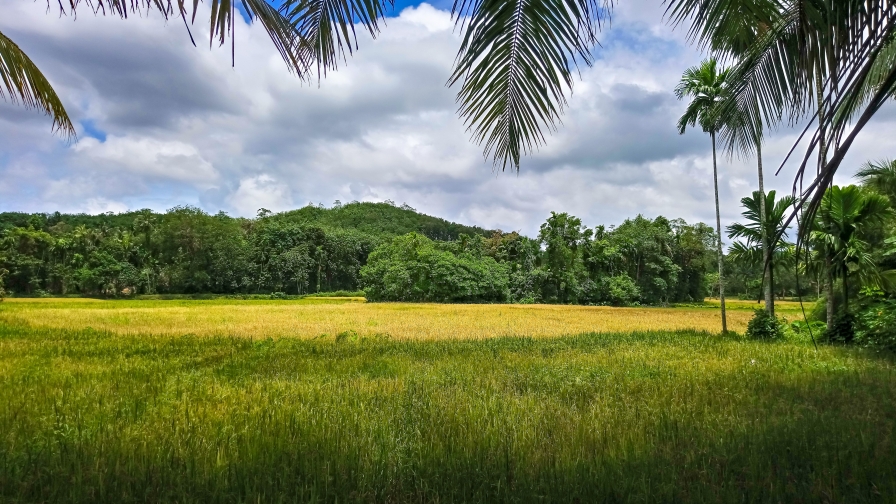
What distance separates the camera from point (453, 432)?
13.2ft

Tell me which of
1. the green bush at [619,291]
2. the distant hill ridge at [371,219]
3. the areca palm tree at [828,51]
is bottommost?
the green bush at [619,291]

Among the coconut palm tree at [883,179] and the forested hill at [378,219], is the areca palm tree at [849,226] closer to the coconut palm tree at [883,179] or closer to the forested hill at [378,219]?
the coconut palm tree at [883,179]

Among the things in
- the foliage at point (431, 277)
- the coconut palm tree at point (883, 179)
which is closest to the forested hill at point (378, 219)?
the foliage at point (431, 277)

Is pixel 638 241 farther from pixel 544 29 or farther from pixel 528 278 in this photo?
pixel 544 29

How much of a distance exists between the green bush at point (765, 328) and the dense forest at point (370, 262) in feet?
116

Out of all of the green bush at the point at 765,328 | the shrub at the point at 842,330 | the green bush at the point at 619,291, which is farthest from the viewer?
the green bush at the point at 619,291

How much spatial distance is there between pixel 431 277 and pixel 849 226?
4005 centimetres

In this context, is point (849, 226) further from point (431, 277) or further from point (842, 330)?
point (431, 277)

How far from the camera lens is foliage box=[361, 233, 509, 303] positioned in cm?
4859

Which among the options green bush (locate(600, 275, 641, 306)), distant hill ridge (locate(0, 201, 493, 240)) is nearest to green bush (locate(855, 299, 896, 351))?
green bush (locate(600, 275, 641, 306))

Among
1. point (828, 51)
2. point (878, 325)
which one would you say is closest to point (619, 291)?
point (878, 325)

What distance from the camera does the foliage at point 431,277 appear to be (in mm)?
48594

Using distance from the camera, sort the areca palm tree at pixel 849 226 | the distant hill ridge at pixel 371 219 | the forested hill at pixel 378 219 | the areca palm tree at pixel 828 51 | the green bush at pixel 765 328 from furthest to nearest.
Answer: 1. the forested hill at pixel 378 219
2. the distant hill ridge at pixel 371 219
3. the green bush at pixel 765 328
4. the areca palm tree at pixel 849 226
5. the areca palm tree at pixel 828 51

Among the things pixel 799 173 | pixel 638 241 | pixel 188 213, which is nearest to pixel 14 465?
pixel 799 173
